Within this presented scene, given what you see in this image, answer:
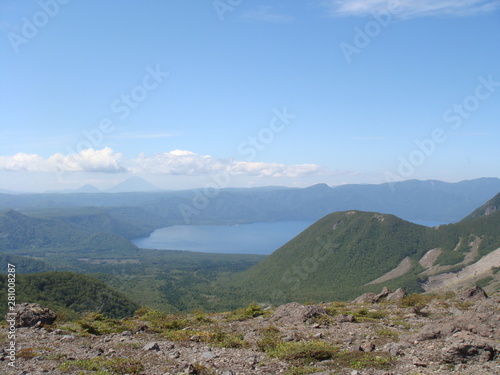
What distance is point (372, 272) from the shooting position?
116938 mm

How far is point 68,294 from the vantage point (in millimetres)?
46875

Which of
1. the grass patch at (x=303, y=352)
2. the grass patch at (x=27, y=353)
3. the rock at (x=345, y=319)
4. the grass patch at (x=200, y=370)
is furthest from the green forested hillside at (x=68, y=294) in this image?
the grass patch at (x=200, y=370)

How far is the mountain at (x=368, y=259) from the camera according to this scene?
9888cm

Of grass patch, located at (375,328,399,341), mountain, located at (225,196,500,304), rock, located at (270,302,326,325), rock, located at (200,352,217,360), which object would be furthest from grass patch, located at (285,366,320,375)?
mountain, located at (225,196,500,304)

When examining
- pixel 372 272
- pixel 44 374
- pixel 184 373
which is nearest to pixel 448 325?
pixel 184 373

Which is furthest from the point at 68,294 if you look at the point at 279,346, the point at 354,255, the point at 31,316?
the point at 354,255

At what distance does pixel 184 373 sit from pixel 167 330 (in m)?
7.10

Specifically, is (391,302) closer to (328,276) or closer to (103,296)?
(103,296)

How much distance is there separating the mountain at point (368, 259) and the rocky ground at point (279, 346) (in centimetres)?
7509

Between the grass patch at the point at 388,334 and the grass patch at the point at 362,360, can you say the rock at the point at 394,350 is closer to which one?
the grass patch at the point at 362,360

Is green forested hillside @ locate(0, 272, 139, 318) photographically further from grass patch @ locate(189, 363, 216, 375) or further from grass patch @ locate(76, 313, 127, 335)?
grass patch @ locate(189, 363, 216, 375)

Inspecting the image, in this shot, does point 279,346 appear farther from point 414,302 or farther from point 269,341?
point 414,302

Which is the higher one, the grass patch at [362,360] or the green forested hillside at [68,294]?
the grass patch at [362,360]

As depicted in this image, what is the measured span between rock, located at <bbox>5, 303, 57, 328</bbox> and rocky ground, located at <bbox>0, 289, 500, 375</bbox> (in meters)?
0.06
